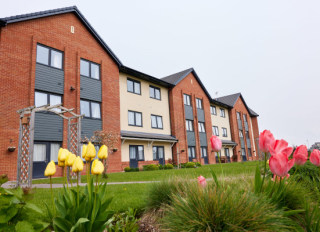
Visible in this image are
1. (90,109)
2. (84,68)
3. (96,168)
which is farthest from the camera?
(84,68)

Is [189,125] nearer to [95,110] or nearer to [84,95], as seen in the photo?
[95,110]

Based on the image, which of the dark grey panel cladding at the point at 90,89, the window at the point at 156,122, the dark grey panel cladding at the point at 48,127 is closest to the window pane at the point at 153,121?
the window at the point at 156,122

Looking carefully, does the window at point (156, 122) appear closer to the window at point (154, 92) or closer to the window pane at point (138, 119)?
the window pane at point (138, 119)

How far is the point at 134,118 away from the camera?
67.5 feet

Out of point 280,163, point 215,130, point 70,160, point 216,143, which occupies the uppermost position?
point 215,130

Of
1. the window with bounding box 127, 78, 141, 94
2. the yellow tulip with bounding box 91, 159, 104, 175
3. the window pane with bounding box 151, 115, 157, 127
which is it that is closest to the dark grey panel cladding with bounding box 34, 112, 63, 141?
the window with bounding box 127, 78, 141, 94

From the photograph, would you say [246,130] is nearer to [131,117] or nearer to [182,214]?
[131,117]

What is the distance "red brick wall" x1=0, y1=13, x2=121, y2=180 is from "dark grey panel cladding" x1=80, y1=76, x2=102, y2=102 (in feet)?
1.43

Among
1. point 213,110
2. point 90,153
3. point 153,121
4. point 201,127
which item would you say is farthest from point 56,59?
point 213,110

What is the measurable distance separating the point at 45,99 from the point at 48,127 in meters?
1.87

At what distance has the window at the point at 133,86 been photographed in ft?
68.1

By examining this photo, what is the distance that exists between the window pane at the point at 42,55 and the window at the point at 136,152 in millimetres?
9278

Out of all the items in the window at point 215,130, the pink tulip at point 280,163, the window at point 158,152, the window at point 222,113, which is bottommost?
the pink tulip at point 280,163

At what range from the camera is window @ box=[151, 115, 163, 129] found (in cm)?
2250
